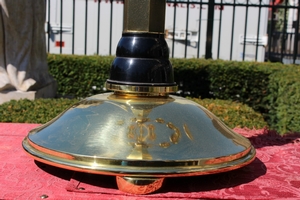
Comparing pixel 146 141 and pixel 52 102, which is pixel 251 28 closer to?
pixel 52 102

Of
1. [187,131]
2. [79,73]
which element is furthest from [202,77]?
[187,131]

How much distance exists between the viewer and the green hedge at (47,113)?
3760mm

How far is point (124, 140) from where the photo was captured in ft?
4.80

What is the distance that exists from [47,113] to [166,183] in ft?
8.58

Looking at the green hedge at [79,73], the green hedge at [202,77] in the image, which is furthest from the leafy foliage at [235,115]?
the green hedge at [79,73]

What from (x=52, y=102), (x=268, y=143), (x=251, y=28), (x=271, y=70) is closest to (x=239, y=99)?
(x=271, y=70)

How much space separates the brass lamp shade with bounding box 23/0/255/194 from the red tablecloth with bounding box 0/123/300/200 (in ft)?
0.25

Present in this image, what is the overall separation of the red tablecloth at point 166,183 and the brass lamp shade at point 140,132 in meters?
0.07

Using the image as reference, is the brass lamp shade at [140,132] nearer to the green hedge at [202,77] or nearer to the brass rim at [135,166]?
the brass rim at [135,166]

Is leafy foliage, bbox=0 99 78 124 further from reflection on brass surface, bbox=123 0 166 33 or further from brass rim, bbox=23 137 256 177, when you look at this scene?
brass rim, bbox=23 137 256 177

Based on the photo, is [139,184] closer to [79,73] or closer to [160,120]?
[160,120]

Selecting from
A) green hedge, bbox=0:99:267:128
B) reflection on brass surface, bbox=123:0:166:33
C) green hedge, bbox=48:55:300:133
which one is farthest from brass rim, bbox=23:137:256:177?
green hedge, bbox=48:55:300:133

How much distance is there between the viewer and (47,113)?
12.9ft

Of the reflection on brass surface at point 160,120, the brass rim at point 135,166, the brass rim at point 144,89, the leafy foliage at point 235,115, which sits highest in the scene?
the brass rim at point 144,89
